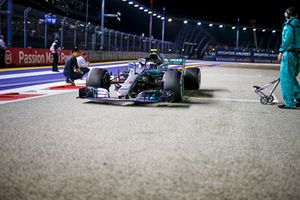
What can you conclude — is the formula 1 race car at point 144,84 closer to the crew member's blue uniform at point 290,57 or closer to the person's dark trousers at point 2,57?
the crew member's blue uniform at point 290,57

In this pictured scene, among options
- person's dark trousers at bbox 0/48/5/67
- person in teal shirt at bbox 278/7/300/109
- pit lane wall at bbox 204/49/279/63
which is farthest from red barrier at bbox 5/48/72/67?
pit lane wall at bbox 204/49/279/63

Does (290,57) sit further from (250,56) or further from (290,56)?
(250,56)

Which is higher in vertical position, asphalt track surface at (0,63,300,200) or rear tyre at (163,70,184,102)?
rear tyre at (163,70,184,102)

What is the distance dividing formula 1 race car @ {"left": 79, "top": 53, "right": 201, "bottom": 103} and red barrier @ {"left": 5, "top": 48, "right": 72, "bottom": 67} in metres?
11.5

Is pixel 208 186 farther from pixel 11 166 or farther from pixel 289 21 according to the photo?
pixel 289 21

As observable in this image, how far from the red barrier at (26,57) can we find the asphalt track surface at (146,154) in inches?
513

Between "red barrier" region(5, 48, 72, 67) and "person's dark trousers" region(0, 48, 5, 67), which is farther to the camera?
"red barrier" region(5, 48, 72, 67)

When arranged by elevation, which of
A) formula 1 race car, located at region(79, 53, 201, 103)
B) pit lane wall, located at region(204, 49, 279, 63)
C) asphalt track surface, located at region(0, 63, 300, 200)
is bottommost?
asphalt track surface, located at region(0, 63, 300, 200)

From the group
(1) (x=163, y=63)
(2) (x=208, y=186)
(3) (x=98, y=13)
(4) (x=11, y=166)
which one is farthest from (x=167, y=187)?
(3) (x=98, y=13)

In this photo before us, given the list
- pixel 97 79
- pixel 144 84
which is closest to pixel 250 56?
pixel 144 84

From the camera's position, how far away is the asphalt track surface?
2916 millimetres

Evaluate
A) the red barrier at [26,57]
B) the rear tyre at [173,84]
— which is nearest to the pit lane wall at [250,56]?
the red barrier at [26,57]

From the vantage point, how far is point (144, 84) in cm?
837

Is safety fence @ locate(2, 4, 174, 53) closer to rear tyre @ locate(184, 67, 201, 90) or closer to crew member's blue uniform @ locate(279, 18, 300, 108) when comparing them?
rear tyre @ locate(184, 67, 201, 90)
